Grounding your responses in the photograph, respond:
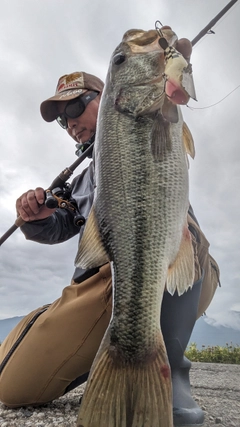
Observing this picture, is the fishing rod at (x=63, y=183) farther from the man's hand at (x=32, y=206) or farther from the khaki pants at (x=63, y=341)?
the khaki pants at (x=63, y=341)

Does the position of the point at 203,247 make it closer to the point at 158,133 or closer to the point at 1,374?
the point at 158,133

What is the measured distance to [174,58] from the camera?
215cm

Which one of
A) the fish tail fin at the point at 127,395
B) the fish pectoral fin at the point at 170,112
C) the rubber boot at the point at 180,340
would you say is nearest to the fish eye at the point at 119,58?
the fish pectoral fin at the point at 170,112

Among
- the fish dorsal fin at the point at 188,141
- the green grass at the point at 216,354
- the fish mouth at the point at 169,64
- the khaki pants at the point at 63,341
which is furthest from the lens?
the green grass at the point at 216,354

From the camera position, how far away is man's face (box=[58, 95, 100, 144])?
4.02 m

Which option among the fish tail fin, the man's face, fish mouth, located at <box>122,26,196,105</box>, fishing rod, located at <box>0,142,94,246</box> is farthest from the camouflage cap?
the fish tail fin

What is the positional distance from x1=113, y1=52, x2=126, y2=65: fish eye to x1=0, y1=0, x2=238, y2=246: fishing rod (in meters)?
1.30

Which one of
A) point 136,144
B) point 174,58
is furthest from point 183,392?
point 174,58

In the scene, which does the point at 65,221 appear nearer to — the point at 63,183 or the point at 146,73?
the point at 63,183

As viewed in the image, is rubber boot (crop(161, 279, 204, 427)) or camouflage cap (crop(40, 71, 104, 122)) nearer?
rubber boot (crop(161, 279, 204, 427))

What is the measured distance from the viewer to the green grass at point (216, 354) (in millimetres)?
8547

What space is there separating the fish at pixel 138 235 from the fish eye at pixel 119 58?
3.3 inches

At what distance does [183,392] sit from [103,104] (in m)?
2.08

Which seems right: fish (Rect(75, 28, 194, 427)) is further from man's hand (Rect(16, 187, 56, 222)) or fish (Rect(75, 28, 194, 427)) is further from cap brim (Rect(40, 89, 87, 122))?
cap brim (Rect(40, 89, 87, 122))
